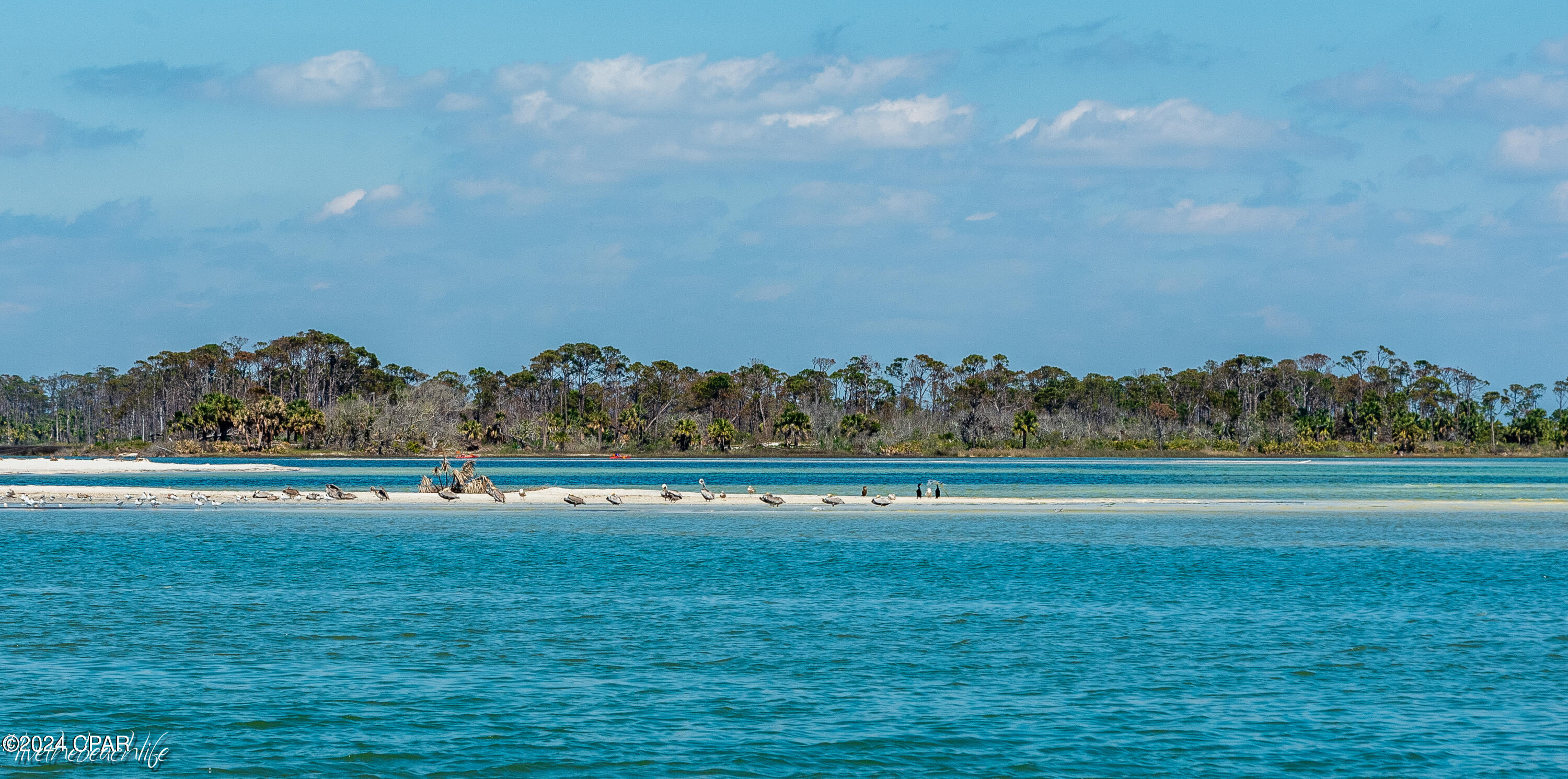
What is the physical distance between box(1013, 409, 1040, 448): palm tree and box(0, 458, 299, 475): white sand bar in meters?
86.5

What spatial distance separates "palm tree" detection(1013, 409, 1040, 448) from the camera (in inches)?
6511

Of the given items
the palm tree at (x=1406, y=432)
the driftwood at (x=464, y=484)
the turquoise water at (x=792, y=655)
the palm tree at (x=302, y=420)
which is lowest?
the turquoise water at (x=792, y=655)

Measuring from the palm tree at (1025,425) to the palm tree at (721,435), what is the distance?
35223 mm

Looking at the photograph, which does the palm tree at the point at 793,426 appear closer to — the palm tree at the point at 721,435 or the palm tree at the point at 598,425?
the palm tree at the point at 721,435

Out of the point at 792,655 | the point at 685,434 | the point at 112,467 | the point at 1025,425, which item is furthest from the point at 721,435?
the point at 792,655

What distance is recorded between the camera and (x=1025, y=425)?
165000 millimetres

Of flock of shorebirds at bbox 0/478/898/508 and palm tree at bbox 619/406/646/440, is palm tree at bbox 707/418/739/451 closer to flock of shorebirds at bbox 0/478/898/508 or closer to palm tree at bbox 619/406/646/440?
palm tree at bbox 619/406/646/440

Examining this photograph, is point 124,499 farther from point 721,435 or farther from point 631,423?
point 631,423

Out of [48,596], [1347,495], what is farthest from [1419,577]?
[1347,495]

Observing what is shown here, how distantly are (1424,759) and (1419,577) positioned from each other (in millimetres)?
19284

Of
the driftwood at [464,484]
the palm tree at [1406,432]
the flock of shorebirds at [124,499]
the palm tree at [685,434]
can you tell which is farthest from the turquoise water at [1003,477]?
the flock of shorebirds at [124,499]

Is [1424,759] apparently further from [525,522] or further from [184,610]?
[525,522]

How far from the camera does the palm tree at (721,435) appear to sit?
16412 centimetres

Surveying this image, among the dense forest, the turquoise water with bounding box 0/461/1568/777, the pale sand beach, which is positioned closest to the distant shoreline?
the dense forest
